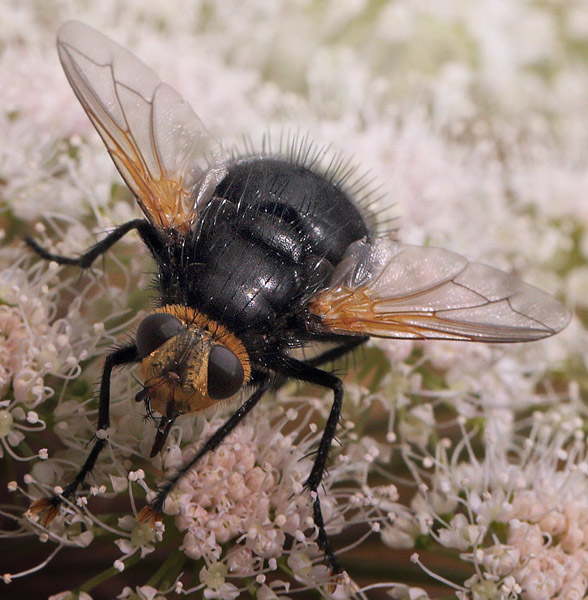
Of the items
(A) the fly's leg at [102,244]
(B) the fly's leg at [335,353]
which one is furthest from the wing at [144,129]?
(B) the fly's leg at [335,353]

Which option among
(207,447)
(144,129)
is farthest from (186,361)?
(144,129)

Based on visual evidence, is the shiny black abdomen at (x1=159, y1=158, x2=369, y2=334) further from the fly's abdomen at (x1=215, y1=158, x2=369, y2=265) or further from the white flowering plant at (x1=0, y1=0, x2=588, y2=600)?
the white flowering plant at (x1=0, y1=0, x2=588, y2=600)

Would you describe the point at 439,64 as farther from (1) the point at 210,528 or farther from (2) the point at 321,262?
(1) the point at 210,528

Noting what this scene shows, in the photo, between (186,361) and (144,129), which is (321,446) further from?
(144,129)

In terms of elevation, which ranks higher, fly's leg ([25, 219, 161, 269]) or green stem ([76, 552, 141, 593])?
fly's leg ([25, 219, 161, 269])

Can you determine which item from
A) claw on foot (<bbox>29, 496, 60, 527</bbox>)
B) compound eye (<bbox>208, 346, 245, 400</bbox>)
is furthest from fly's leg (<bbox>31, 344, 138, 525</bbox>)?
compound eye (<bbox>208, 346, 245, 400</bbox>)
